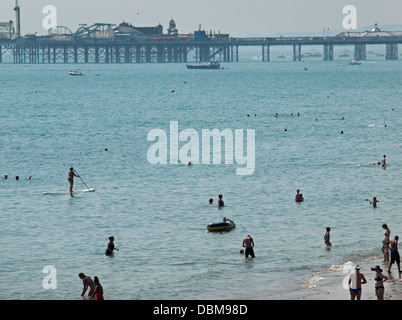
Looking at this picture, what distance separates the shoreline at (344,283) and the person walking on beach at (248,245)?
3.93 metres

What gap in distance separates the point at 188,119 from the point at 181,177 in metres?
59.6

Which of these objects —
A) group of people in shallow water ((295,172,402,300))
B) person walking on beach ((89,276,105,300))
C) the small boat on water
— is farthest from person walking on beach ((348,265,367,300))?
the small boat on water

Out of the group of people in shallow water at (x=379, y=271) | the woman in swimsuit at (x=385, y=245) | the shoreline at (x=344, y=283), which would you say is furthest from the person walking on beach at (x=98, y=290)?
the woman in swimsuit at (x=385, y=245)

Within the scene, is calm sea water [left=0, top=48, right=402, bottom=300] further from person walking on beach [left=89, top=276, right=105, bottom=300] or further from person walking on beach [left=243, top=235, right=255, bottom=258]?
→ person walking on beach [left=89, top=276, right=105, bottom=300]

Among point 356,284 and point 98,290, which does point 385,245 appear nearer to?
point 356,284

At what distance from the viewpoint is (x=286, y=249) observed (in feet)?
131

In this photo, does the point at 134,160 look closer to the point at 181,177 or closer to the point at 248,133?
the point at 181,177

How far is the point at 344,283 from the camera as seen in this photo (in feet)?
107

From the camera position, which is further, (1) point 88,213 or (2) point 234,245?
(1) point 88,213

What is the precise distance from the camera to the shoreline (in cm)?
3061

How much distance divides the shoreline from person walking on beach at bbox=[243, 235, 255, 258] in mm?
3934

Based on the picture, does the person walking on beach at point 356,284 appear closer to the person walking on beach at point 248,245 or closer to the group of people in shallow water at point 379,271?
the group of people in shallow water at point 379,271
